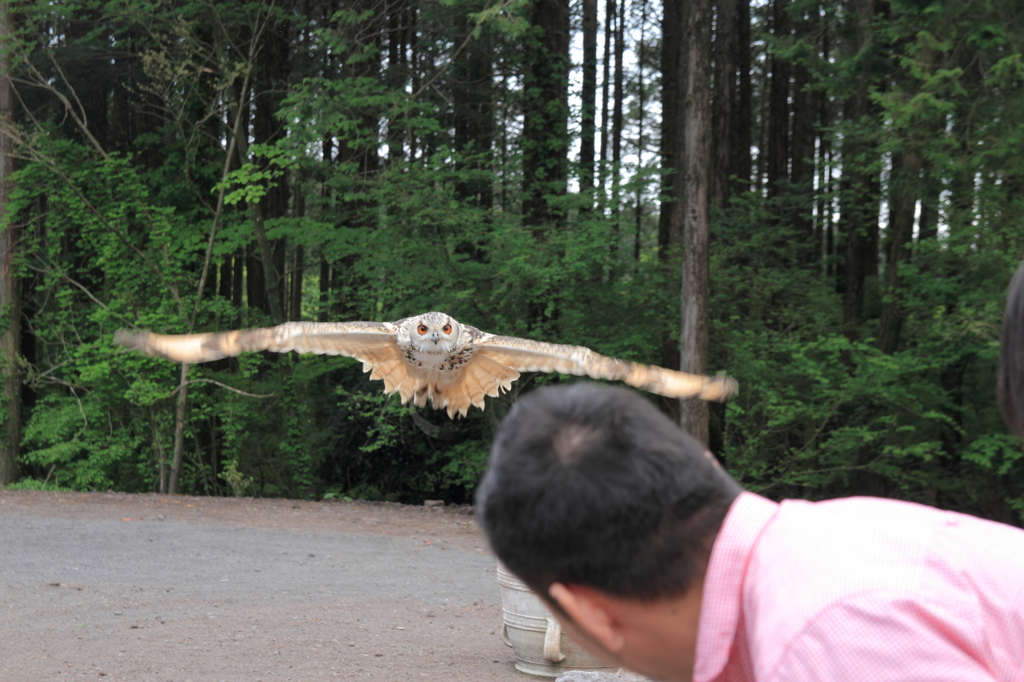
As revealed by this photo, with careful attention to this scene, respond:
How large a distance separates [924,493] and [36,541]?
11118mm

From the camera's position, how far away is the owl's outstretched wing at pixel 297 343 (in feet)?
15.9

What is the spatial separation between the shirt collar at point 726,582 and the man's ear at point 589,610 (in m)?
0.10

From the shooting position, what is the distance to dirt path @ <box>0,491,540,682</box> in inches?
239

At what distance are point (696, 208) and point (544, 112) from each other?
4.37 m

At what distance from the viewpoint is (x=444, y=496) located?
1636 centimetres

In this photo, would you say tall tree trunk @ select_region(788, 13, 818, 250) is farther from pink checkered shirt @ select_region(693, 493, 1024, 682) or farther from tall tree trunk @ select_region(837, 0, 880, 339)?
pink checkered shirt @ select_region(693, 493, 1024, 682)

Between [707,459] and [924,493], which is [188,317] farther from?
[707,459]

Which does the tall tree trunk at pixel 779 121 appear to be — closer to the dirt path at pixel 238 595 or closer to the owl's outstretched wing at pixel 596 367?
the dirt path at pixel 238 595

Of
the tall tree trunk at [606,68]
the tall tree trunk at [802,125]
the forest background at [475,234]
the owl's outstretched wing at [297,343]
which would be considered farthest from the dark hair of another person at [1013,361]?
the tall tree trunk at [606,68]

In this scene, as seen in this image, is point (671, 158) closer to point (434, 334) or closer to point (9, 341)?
point (434, 334)

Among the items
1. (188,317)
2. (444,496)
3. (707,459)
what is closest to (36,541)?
(188,317)

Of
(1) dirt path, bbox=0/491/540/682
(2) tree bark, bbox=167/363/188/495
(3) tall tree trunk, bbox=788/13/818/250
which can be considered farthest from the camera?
(3) tall tree trunk, bbox=788/13/818/250

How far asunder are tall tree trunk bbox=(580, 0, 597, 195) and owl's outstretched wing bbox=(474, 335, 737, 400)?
9870 mm

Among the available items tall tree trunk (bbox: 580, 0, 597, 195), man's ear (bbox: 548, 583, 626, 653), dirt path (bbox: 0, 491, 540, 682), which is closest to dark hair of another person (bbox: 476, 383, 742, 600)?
man's ear (bbox: 548, 583, 626, 653)
